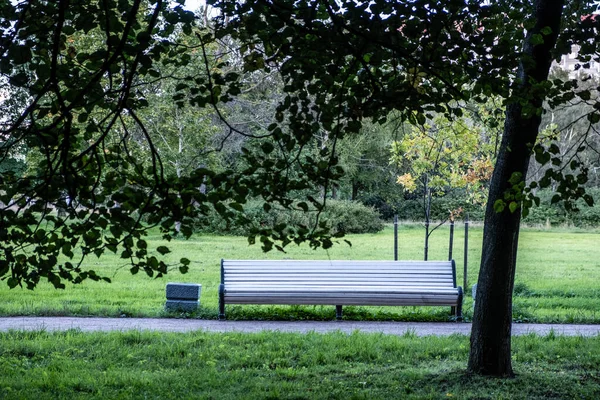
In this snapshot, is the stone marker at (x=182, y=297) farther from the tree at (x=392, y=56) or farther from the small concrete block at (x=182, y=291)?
the tree at (x=392, y=56)

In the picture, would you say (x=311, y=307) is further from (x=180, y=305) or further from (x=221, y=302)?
(x=180, y=305)

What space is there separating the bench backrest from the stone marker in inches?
18.0

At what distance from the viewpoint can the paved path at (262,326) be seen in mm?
9320

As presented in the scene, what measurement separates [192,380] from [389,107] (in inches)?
115

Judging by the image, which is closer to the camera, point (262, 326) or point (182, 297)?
point (262, 326)

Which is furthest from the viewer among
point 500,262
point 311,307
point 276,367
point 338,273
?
point 311,307

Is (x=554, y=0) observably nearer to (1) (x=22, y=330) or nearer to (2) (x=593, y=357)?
(2) (x=593, y=357)

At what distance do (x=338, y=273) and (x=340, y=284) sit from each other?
0.28 m

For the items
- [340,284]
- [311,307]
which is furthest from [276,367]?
[311,307]

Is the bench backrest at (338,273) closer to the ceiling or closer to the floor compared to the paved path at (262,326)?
closer to the ceiling

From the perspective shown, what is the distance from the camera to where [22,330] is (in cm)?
853

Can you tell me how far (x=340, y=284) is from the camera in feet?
35.1

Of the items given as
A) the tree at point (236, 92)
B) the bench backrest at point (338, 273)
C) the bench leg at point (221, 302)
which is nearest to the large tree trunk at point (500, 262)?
the tree at point (236, 92)

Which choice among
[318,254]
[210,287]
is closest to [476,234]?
[318,254]
